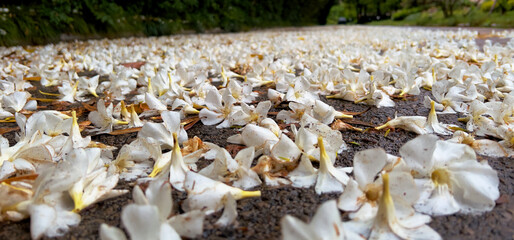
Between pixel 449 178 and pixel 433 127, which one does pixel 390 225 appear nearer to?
pixel 449 178

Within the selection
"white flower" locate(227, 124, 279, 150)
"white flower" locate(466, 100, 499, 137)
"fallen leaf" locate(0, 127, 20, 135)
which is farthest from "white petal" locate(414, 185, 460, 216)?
"fallen leaf" locate(0, 127, 20, 135)

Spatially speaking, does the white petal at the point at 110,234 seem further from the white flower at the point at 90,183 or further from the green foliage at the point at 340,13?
the green foliage at the point at 340,13

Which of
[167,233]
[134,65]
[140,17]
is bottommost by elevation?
[134,65]

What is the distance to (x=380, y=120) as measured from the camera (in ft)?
4.09

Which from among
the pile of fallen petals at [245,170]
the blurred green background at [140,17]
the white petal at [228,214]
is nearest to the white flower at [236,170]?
the pile of fallen petals at [245,170]

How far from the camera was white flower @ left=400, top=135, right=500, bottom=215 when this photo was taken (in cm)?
62

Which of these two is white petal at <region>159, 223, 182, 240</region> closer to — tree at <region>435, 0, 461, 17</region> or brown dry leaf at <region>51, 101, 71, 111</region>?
brown dry leaf at <region>51, 101, 71, 111</region>

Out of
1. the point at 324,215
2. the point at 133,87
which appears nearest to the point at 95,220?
the point at 324,215

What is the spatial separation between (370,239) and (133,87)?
63.6 inches

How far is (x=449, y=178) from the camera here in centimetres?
66

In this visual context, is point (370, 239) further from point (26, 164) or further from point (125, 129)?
point (125, 129)

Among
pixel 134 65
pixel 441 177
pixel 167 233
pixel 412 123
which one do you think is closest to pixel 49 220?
pixel 167 233

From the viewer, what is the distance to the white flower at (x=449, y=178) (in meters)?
0.62

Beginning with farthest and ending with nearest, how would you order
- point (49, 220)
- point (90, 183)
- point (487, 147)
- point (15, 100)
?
point (15, 100), point (487, 147), point (90, 183), point (49, 220)
